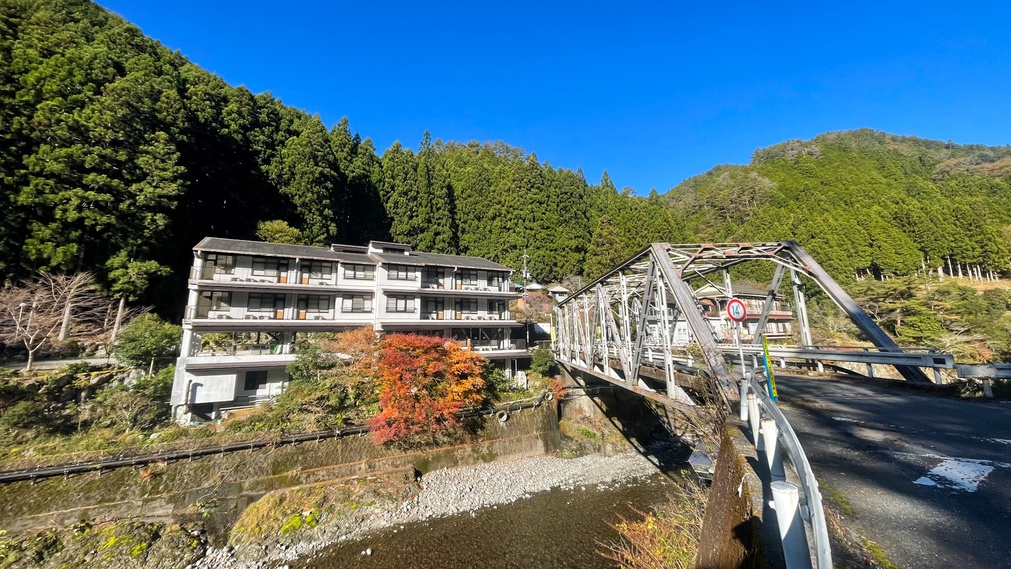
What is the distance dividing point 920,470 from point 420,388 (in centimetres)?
1500

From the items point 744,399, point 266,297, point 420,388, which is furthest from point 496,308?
point 744,399

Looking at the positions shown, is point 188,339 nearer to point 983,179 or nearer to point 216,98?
point 216,98

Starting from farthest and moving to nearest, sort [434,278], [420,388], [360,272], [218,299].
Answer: [434,278]
[360,272]
[218,299]
[420,388]

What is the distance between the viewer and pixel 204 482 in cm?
1241

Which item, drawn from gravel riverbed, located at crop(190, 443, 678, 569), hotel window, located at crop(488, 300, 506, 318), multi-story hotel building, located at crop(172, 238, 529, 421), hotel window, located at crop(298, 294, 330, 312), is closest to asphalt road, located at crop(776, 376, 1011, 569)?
gravel riverbed, located at crop(190, 443, 678, 569)

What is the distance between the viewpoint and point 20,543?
389 inches

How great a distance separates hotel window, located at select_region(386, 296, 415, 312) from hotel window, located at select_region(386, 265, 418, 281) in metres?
1.23

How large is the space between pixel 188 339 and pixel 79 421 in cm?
438

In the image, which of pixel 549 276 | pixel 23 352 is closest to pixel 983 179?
pixel 549 276

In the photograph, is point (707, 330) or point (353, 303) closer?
point (707, 330)

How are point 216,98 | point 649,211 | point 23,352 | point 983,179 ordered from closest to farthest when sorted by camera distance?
point 23,352
point 216,98
point 649,211
point 983,179

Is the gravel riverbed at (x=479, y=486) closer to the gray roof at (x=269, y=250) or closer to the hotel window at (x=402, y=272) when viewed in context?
the hotel window at (x=402, y=272)

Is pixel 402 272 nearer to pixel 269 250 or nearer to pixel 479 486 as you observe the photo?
pixel 269 250

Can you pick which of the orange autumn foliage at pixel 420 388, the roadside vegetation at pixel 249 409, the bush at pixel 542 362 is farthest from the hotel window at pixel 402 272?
the bush at pixel 542 362
